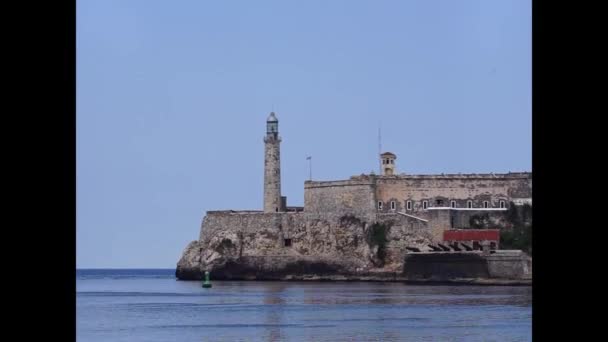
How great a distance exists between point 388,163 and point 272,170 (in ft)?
22.6

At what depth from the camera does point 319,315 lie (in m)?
45.6

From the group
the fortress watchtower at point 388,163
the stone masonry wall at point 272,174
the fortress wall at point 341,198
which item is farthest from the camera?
the fortress watchtower at point 388,163

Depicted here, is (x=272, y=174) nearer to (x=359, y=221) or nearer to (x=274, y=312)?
(x=359, y=221)

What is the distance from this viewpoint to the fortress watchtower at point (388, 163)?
78.2m

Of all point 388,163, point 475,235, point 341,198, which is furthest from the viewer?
point 388,163

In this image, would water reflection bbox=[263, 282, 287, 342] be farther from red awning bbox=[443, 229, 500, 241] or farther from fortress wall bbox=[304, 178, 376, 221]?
red awning bbox=[443, 229, 500, 241]

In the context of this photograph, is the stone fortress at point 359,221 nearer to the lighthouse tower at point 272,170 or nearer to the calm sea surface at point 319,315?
the lighthouse tower at point 272,170

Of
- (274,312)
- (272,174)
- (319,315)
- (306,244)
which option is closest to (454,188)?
(306,244)

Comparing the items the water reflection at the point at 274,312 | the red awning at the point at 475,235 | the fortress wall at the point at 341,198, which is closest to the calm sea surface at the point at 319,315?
the water reflection at the point at 274,312

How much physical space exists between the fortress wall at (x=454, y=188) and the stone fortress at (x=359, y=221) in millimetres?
50
